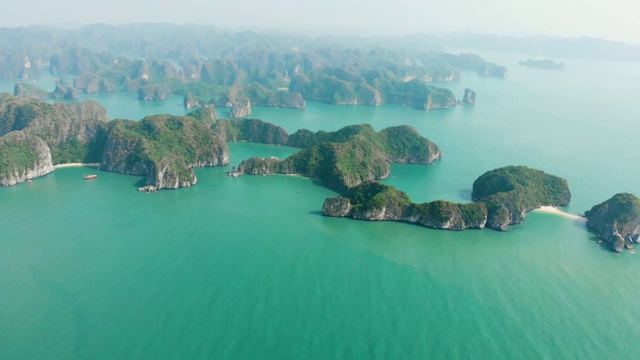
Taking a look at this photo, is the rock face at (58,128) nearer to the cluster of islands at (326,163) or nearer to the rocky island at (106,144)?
Result: the rocky island at (106,144)

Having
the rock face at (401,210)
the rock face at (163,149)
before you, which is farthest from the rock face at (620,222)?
the rock face at (163,149)

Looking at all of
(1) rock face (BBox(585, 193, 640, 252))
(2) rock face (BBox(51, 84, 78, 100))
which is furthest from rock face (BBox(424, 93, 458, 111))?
(2) rock face (BBox(51, 84, 78, 100))

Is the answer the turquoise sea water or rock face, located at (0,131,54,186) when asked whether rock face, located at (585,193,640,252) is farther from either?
rock face, located at (0,131,54,186)

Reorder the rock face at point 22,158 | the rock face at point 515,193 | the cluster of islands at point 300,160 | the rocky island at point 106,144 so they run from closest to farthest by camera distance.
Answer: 1. the cluster of islands at point 300,160
2. the rock face at point 515,193
3. the rock face at point 22,158
4. the rocky island at point 106,144

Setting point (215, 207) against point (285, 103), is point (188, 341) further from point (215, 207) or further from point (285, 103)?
point (285, 103)

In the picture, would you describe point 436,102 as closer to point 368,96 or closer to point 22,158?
point 368,96

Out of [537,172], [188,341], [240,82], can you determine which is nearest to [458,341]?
[188,341]
